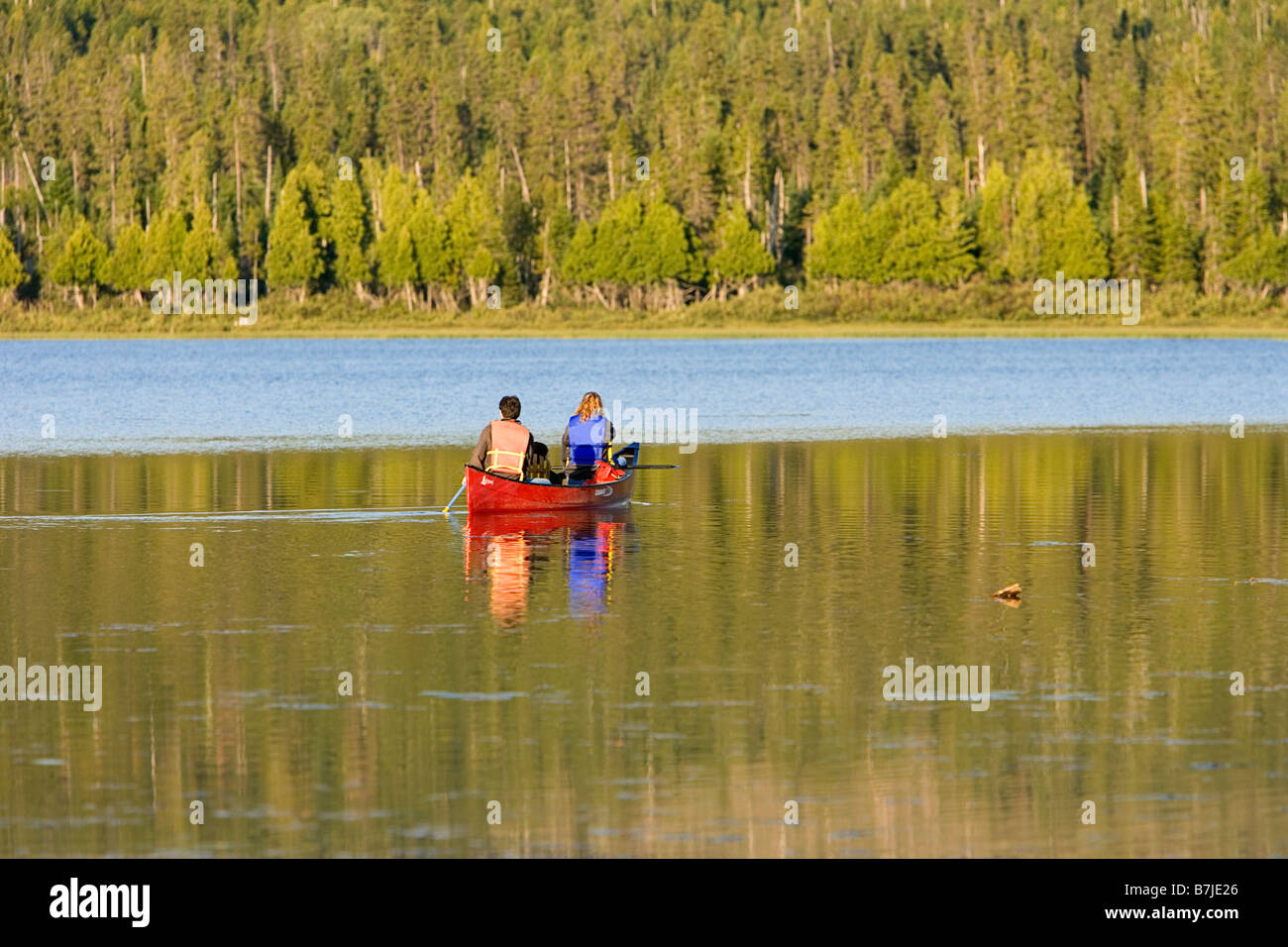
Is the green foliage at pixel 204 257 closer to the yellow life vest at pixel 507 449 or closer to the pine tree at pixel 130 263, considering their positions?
the pine tree at pixel 130 263

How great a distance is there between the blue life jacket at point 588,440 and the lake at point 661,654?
3.59 ft

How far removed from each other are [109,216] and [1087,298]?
87554 millimetres

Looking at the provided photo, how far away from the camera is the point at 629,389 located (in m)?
72.3

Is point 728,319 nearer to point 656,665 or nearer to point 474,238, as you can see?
point 474,238

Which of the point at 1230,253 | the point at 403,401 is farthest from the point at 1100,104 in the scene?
the point at 403,401

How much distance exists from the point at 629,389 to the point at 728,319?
73745mm

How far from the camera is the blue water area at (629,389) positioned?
1973 inches

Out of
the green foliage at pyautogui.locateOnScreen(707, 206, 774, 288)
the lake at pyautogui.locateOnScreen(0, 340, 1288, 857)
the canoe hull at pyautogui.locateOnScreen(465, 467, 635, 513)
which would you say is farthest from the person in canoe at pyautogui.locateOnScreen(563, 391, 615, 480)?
the green foliage at pyautogui.locateOnScreen(707, 206, 774, 288)

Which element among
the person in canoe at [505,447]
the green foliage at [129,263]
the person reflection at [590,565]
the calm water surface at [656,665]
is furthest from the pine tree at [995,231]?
the person reflection at [590,565]

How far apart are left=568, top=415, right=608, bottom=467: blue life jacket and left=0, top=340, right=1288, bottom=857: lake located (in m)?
1.10

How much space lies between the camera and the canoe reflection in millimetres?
22172

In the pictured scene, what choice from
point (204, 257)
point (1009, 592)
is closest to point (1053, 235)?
point (204, 257)
